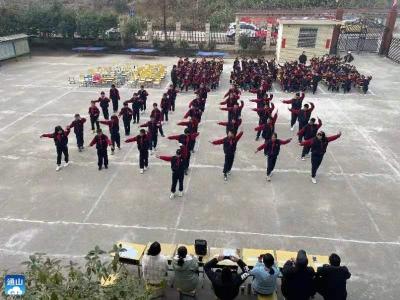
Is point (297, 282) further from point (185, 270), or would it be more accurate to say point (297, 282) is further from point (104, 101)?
point (104, 101)

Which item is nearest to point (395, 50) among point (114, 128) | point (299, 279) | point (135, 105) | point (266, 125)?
point (266, 125)

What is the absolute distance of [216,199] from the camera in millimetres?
9195

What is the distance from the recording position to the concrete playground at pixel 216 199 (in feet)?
24.9

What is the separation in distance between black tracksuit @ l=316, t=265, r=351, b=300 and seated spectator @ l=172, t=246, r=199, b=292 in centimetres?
190

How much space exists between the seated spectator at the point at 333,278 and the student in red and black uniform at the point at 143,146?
5.77 meters

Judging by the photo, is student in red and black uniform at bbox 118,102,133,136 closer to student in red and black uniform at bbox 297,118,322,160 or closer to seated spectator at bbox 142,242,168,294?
student in red and black uniform at bbox 297,118,322,160

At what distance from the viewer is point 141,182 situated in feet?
32.7

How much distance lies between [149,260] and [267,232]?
3227mm

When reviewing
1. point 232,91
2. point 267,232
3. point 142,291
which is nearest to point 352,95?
point 232,91

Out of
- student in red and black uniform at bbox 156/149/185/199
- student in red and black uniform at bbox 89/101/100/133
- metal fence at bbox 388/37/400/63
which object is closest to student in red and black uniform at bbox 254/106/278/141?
student in red and black uniform at bbox 156/149/185/199

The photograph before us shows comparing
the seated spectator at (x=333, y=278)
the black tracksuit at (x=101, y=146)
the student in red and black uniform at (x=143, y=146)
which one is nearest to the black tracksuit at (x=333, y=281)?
the seated spectator at (x=333, y=278)

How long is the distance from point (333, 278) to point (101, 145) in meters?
6.89

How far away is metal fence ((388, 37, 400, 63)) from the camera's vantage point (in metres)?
25.9

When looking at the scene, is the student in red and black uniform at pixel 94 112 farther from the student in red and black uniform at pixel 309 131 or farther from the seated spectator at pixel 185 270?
the seated spectator at pixel 185 270
